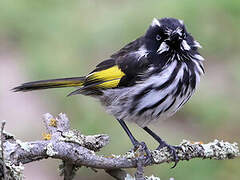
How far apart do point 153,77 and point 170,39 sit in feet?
1.07

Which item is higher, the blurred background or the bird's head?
the blurred background

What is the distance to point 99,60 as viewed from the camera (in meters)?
7.36

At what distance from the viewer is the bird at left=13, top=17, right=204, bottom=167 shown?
4.37 m

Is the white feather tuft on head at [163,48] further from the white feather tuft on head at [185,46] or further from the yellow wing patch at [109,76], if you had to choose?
the yellow wing patch at [109,76]

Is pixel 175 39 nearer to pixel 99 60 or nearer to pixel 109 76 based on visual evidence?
pixel 109 76

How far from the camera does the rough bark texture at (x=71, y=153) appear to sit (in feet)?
9.87

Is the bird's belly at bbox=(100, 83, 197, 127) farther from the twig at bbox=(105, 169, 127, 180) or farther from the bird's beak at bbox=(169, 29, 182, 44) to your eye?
the twig at bbox=(105, 169, 127, 180)

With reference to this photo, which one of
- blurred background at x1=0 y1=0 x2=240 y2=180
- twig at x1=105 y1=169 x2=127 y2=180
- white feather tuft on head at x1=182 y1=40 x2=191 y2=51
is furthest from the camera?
blurred background at x1=0 y1=0 x2=240 y2=180

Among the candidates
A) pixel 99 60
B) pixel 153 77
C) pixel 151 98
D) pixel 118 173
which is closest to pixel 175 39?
pixel 153 77

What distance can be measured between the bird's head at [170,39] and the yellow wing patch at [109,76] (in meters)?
0.33

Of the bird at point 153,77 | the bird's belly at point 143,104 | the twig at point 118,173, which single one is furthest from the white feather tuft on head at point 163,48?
the twig at point 118,173

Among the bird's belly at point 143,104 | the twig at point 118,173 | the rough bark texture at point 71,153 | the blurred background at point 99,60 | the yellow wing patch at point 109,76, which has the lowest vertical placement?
the twig at point 118,173

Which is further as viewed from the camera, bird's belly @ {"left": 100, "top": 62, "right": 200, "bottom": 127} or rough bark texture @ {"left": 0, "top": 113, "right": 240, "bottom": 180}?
bird's belly @ {"left": 100, "top": 62, "right": 200, "bottom": 127}

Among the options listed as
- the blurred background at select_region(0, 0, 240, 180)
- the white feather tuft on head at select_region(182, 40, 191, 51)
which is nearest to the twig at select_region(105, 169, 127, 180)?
the white feather tuft on head at select_region(182, 40, 191, 51)
